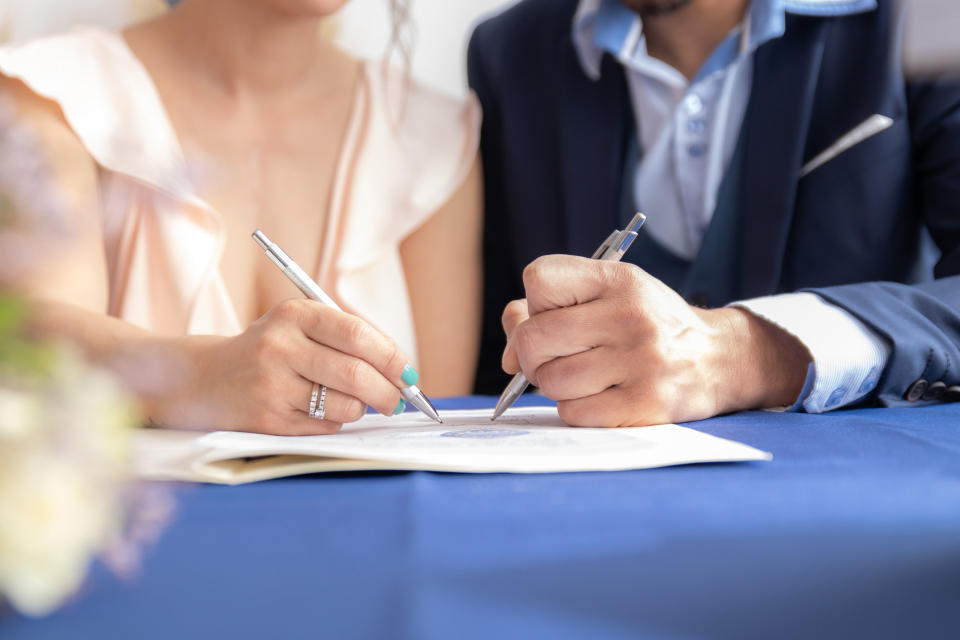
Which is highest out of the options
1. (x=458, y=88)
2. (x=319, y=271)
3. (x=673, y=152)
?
(x=458, y=88)

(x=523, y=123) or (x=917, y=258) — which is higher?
(x=523, y=123)

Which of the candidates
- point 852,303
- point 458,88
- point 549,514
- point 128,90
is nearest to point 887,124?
point 852,303

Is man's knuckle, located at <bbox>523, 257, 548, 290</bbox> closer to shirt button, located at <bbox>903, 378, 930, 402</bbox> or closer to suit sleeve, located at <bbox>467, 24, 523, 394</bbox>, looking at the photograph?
shirt button, located at <bbox>903, 378, 930, 402</bbox>

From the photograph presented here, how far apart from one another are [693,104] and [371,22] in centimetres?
69

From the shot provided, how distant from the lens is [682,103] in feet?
3.96

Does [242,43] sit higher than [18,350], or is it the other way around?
[242,43]

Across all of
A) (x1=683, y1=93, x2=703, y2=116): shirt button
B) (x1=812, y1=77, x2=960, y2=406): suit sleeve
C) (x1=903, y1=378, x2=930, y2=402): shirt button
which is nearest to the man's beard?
Answer: (x1=683, y1=93, x2=703, y2=116): shirt button

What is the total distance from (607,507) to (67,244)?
27 centimetres

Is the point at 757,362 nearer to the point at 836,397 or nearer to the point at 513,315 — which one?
the point at 836,397

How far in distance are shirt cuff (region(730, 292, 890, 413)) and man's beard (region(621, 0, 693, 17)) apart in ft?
2.24

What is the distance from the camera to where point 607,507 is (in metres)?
0.38

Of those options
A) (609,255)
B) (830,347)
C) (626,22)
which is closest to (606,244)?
(609,255)

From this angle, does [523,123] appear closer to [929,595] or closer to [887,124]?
[887,124]

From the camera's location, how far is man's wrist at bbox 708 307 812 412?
718mm
